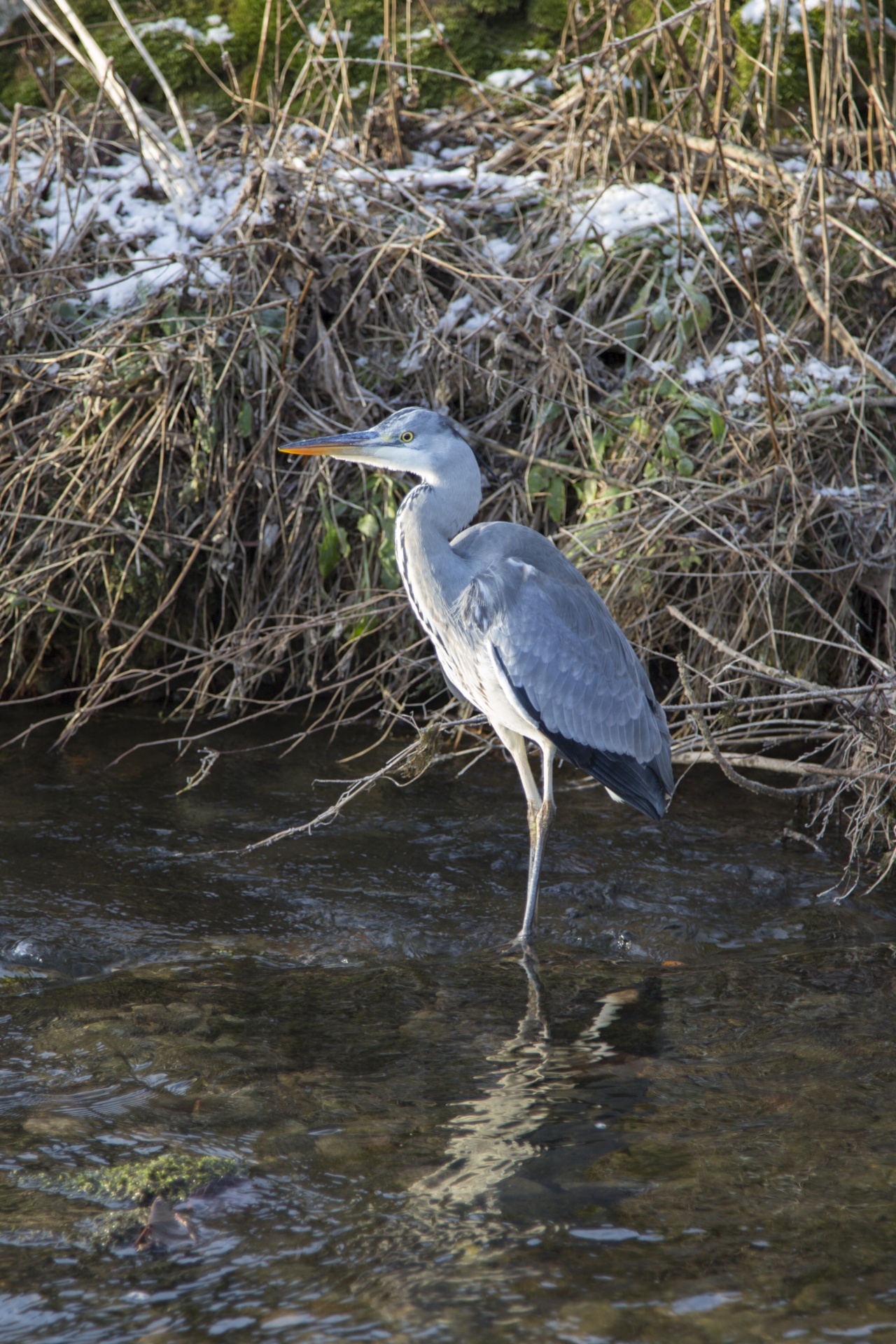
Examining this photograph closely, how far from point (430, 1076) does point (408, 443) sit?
1.92 metres

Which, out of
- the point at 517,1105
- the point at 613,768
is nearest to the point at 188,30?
the point at 613,768

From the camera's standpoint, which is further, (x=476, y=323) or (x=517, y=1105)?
(x=476, y=323)

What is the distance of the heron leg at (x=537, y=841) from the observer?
A: 363 cm

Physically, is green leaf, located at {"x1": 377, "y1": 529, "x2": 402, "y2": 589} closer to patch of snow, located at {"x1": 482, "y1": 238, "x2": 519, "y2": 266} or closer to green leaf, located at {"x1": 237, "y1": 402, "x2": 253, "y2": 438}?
green leaf, located at {"x1": 237, "y1": 402, "x2": 253, "y2": 438}

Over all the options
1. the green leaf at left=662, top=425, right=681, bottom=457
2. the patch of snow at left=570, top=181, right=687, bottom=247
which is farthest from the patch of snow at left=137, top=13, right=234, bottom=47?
the green leaf at left=662, top=425, right=681, bottom=457

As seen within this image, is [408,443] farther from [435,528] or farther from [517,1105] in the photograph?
[517,1105]

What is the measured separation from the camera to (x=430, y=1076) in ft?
9.24

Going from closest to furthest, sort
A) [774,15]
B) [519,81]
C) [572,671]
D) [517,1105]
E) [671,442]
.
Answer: [517,1105]
[572,671]
[671,442]
[774,15]
[519,81]

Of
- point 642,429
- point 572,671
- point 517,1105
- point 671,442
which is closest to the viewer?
point 517,1105

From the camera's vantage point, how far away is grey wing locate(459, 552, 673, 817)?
365cm

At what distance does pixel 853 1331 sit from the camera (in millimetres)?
1979

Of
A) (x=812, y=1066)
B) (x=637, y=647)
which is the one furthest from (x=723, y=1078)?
(x=637, y=647)

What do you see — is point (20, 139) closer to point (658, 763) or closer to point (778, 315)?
point (778, 315)

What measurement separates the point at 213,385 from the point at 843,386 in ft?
8.73
